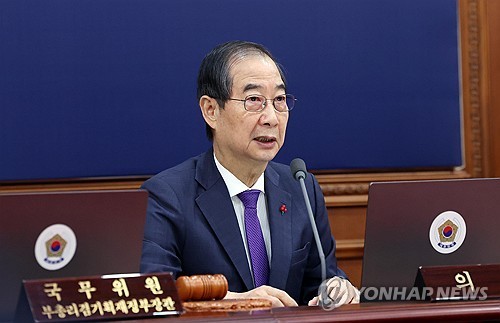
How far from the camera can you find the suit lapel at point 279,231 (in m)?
2.43

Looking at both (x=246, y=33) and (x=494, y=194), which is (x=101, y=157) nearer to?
(x=246, y=33)

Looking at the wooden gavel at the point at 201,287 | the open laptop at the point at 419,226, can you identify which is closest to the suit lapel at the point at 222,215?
the wooden gavel at the point at 201,287

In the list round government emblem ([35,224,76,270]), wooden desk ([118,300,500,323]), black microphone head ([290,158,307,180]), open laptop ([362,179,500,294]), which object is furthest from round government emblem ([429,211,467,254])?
round government emblem ([35,224,76,270])

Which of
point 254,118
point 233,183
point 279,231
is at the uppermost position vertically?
point 254,118

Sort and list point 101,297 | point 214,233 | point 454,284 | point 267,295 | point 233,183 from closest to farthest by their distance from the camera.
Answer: point 101,297 → point 454,284 → point 267,295 → point 214,233 → point 233,183

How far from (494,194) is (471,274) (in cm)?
19

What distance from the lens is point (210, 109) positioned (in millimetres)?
2613

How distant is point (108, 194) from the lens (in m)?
1.77

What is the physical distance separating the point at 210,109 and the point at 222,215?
355 mm

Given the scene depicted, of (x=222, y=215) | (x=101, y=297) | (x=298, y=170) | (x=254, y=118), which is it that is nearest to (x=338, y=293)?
(x=298, y=170)

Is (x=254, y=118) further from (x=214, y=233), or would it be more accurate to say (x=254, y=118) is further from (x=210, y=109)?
(x=214, y=233)

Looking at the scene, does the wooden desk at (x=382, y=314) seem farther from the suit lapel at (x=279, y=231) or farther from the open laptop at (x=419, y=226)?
the suit lapel at (x=279, y=231)

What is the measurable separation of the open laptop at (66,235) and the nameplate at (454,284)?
0.63 m

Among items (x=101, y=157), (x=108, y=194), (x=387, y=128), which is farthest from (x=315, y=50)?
(x=108, y=194)
